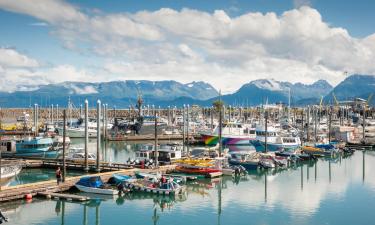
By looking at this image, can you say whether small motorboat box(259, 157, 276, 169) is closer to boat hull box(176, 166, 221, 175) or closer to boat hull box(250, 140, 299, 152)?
boat hull box(176, 166, 221, 175)

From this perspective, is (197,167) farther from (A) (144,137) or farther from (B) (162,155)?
(A) (144,137)

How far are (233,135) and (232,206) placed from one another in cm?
4258

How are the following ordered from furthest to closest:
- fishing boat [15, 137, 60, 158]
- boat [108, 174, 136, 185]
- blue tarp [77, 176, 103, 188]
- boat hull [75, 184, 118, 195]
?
1. fishing boat [15, 137, 60, 158]
2. boat [108, 174, 136, 185]
3. blue tarp [77, 176, 103, 188]
4. boat hull [75, 184, 118, 195]

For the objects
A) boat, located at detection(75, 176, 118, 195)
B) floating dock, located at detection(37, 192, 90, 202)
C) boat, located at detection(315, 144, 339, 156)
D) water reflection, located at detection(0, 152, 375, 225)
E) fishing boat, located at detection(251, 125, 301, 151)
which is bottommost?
water reflection, located at detection(0, 152, 375, 225)

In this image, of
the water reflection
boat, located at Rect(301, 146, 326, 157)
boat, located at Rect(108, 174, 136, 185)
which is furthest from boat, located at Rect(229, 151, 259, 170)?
boat, located at Rect(108, 174, 136, 185)

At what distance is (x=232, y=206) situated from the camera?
124 ft

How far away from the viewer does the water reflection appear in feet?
109

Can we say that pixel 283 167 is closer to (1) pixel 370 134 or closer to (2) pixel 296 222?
(2) pixel 296 222

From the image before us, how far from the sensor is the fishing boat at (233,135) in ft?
260

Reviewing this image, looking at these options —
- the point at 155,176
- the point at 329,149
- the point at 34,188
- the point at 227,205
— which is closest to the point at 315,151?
the point at 329,149

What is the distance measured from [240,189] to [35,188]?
751 inches

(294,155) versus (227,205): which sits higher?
(294,155)

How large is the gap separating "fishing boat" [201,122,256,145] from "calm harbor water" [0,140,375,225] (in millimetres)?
28303

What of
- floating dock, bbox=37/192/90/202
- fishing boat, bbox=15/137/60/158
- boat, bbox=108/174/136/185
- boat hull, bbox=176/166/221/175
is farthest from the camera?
fishing boat, bbox=15/137/60/158
